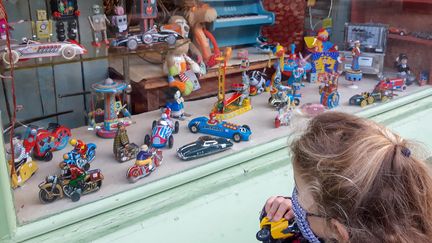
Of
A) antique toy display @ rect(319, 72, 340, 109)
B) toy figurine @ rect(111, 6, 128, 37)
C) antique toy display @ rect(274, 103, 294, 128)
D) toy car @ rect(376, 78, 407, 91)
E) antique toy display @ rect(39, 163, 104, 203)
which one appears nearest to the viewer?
antique toy display @ rect(39, 163, 104, 203)

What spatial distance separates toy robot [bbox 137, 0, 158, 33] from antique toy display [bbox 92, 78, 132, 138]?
0.22 m

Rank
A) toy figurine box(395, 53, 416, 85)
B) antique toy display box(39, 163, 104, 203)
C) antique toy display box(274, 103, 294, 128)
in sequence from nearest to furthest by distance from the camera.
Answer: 1. antique toy display box(39, 163, 104, 203)
2. antique toy display box(274, 103, 294, 128)
3. toy figurine box(395, 53, 416, 85)

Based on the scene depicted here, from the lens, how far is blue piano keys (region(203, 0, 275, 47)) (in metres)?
1.93

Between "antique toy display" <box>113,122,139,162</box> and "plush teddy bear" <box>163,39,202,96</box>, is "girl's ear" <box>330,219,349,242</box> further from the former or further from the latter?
"plush teddy bear" <box>163,39,202,96</box>

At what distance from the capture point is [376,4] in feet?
7.38

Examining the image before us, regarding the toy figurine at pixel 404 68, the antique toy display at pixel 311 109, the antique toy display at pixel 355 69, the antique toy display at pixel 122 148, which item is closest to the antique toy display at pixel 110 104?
the antique toy display at pixel 122 148

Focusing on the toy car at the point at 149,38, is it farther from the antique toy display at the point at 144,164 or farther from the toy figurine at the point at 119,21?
the antique toy display at the point at 144,164

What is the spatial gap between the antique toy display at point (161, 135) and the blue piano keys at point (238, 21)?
0.53m

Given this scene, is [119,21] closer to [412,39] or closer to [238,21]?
[238,21]

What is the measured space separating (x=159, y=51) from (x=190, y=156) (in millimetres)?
418

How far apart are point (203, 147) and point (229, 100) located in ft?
1.14

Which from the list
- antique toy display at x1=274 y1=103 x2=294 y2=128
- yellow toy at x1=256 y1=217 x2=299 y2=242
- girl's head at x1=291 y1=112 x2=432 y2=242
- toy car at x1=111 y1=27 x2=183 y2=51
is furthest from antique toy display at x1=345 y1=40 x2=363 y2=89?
girl's head at x1=291 y1=112 x2=432 y2=242

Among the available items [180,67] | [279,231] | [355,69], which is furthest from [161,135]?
[355,69]

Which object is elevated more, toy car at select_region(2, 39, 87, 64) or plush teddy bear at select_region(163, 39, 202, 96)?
toy car at select_region(2, 39, 87, 64)
